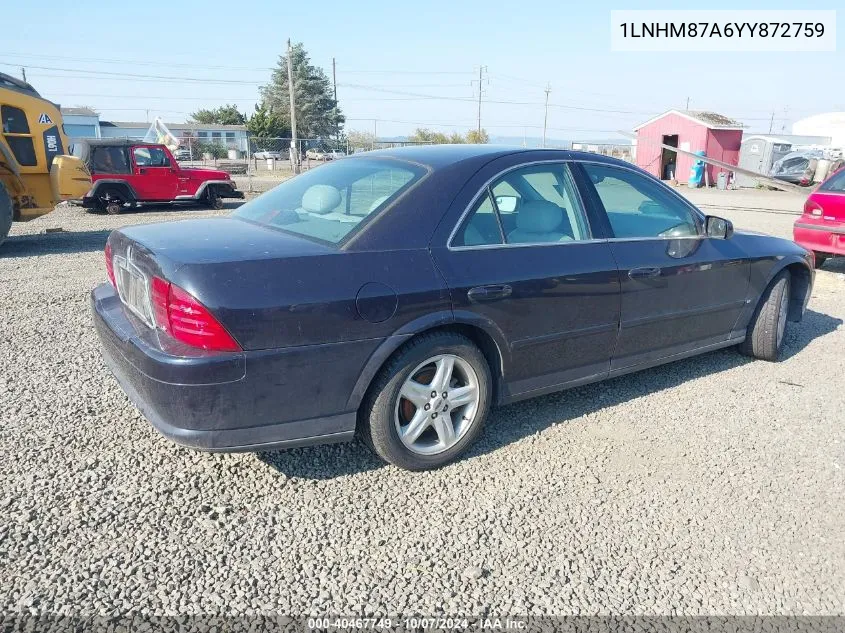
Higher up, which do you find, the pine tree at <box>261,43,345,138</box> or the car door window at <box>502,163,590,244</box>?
the pine tree at <box>261,43,345,138</box>

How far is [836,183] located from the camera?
805 centimetres

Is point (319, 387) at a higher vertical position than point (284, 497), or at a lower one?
higher

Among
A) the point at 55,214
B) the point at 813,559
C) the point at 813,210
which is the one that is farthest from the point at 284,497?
the point at 55,214

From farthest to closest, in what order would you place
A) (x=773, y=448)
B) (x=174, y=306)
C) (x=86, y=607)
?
(x=773, y=448)
(x=174, y=306)
(x=86, y=607)

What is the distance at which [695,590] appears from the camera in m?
2.39

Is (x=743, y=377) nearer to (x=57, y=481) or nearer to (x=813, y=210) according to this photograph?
(x=57, y=481)

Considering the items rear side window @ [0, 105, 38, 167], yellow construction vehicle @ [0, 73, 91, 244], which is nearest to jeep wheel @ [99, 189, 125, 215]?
yellow construction vehicle @ [0, 73, 91, 244]

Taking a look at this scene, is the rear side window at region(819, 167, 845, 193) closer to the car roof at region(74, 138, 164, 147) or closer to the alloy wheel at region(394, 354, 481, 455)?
the alloy wheel at region(394, 354, 481, 455)

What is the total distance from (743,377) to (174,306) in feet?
12.9

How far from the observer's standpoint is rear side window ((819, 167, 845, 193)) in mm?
7983

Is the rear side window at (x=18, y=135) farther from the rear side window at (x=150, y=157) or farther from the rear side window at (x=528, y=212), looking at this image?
the rear side window at (x=528, y=212)

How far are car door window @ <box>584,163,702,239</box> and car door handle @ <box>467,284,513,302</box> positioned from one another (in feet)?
3.28

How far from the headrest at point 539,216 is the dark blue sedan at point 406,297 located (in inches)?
0.5

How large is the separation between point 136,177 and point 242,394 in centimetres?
1444
